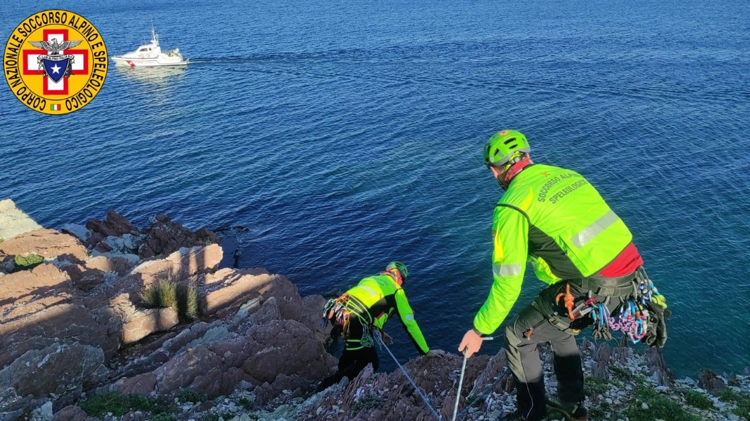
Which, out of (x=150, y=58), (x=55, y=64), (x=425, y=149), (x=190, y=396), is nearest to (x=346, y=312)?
(x=190, y=396)

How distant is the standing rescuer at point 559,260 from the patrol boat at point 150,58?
8311 centimetres

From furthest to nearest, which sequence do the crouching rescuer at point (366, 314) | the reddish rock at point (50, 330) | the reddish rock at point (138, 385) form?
the reddish rock at point (50, 330) < the reddish rock at point (138, 385) < the crouching rescuer at point (366, 314)

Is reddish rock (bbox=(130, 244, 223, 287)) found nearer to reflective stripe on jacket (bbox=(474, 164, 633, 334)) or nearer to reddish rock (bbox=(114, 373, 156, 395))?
reddish rock (bbox=(114, 373, 156, 395))

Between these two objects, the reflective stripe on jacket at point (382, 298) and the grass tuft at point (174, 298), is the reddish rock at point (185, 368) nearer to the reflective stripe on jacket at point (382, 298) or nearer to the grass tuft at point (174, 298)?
the reflective stripe on jacket at point (382, 298)

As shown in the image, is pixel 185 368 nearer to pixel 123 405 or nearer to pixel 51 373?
pixel 123 405

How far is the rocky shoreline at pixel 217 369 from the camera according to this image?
33.9ft

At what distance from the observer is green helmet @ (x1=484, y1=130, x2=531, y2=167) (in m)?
7.03

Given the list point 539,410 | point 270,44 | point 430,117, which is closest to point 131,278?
point 539,410

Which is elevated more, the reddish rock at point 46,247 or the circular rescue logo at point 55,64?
the circular rescue logo at point 55,64

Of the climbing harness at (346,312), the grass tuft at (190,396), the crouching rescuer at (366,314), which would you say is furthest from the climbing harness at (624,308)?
the grass tuft at (190,396)

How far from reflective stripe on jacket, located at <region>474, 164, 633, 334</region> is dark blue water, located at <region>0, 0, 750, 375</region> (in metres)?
18.6

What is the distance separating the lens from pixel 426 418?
9906 mm

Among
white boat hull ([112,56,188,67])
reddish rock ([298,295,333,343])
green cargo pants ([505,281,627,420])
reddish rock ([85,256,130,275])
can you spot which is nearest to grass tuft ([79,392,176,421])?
green cargo pants ([505,281,627,420])

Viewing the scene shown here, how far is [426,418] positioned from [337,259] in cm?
2342
